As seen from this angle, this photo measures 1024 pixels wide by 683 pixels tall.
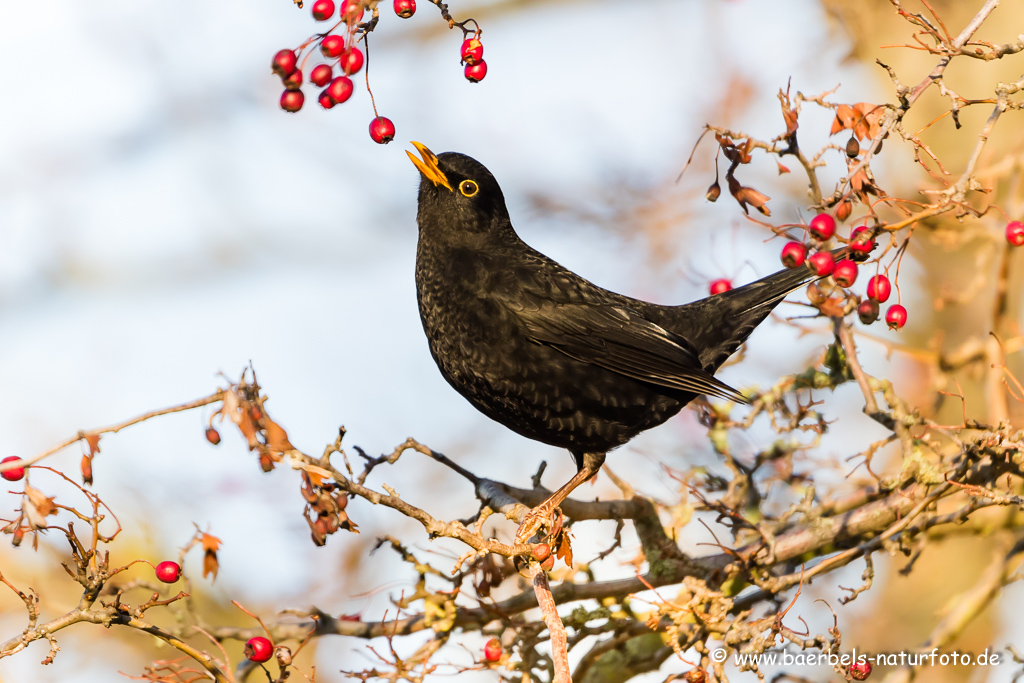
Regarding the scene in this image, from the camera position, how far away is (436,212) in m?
4.17

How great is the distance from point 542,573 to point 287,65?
169 cm

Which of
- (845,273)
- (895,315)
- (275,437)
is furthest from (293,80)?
(895,315)

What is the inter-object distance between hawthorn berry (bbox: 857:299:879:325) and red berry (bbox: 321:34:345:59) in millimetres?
1853

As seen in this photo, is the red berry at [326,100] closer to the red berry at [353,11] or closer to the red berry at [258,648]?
the red berry at [353,11]

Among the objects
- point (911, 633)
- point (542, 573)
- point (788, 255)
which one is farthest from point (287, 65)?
point (911, 633)

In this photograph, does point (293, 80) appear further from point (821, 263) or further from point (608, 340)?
point (608, 340)

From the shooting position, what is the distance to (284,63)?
90.7 inches

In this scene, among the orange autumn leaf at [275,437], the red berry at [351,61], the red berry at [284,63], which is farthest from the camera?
the red berry at [351,61]

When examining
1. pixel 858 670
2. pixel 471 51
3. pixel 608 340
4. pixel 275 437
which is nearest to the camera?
pixel 275 437

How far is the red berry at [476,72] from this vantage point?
256cm

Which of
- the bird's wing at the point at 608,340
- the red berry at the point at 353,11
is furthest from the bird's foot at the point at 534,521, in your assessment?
the red berry at the point at 353,11

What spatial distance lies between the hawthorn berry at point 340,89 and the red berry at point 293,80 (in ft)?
0.32

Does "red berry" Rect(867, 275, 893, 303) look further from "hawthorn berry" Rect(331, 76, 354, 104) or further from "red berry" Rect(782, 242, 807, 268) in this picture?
"hawthorn berry" Rect(331, 76, 354, 104)

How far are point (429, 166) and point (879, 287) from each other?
6.92 ft
